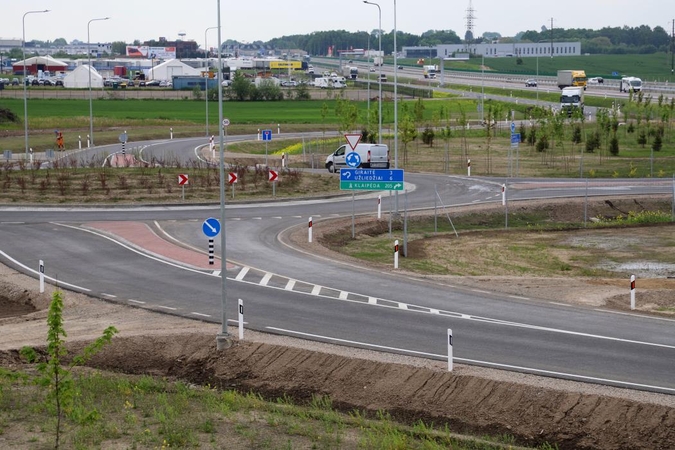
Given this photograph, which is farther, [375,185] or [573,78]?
[573,78]

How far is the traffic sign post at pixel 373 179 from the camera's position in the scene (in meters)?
35.9

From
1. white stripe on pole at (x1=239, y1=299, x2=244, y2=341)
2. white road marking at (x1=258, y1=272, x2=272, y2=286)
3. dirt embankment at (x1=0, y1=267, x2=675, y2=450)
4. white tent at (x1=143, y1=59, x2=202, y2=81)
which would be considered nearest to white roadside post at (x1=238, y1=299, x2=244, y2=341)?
white stripe on pole at (x1=239, y1=299, x2=244, y2=341)

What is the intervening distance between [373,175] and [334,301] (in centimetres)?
1014

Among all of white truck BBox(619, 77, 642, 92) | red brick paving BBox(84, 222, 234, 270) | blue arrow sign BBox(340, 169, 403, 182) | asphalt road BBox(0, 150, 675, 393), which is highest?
white truck BBox(619, 77, 642, 92)

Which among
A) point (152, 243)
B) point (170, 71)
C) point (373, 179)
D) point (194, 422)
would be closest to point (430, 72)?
point (170, 71)

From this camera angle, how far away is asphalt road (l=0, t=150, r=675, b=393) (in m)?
21.5

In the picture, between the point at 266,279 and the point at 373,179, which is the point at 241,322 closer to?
the point at 266,279

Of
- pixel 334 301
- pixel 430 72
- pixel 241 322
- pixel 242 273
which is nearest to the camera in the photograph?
pixel 241 322

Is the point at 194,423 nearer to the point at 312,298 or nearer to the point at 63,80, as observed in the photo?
the point at 312,298

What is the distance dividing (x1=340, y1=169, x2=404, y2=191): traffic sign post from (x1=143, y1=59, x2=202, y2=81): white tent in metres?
145

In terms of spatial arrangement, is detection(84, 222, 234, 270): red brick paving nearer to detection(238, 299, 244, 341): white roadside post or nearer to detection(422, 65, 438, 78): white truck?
detection(238, 299, 244, 341): white roadside post

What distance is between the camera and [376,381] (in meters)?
20.5

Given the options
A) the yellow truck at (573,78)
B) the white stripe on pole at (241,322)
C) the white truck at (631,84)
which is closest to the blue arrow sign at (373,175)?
the white stripe on pole at (241,322)

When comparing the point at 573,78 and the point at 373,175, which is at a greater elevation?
the point at 573,78
